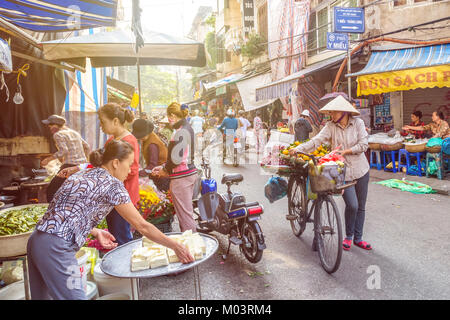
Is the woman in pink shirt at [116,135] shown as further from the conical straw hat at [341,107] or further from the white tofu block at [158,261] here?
the conical straw hat at [341,107]

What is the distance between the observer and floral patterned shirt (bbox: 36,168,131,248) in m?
2.21

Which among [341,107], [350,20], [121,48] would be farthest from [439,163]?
[121,48]

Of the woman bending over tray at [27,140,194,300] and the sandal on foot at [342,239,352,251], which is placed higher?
the woman bending over tray at [27,140,194,300]

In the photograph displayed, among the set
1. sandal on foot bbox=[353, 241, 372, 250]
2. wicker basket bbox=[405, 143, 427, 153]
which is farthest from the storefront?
sandal on foot bbox=[353, 241, 372, 250]

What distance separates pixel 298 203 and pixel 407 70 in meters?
6.11

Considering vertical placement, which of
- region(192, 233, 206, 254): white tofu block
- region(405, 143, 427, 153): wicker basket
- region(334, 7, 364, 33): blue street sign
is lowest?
region(192, 233, 206, 254): white tofu block

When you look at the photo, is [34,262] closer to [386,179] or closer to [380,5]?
[386,179]

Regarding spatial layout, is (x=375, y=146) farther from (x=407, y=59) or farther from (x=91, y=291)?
(x=91, y=291)

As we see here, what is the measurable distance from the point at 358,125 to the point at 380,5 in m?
9.08

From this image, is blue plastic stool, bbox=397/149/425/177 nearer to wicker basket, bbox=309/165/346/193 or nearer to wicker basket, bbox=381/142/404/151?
wicker basket, bbox=381/142/404/151

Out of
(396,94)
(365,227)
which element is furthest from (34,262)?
(396,94)

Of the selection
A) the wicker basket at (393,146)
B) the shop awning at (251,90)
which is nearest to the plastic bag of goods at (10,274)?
the wicker basket at (393,146)

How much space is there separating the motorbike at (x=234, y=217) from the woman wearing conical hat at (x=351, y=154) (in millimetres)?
1000

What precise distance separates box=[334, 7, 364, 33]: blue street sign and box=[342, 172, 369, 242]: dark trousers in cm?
678
